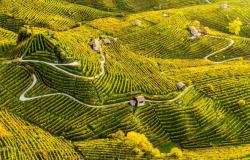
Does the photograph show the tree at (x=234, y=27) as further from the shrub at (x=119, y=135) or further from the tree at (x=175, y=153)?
the shrub at (x=119, y=135)

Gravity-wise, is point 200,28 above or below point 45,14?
below

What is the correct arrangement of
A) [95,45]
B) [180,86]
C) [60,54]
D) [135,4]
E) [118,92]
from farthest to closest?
[135,4] → [95,45] → [180,86] → [60,54] → [118,92]

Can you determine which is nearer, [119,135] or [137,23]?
[119,135]

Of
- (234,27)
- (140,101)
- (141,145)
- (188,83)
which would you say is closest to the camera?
(141,145)

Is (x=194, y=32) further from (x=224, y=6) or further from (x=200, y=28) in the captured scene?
(x=224, y=6)

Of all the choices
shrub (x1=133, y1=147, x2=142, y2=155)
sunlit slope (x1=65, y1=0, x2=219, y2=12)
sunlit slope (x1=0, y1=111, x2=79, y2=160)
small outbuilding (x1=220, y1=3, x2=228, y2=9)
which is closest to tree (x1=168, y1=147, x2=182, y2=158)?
shrub (x1=133, y1=147, x2=142, y2=155)

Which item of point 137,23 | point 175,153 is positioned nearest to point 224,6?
point 137,23

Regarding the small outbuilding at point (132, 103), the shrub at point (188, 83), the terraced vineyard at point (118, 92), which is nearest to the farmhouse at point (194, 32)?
the terraced vineyard at point (118, 92)

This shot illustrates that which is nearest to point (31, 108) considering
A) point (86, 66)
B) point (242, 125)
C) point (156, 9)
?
point (86, 66)

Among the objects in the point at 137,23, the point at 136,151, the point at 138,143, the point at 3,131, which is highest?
the point at 137,23
